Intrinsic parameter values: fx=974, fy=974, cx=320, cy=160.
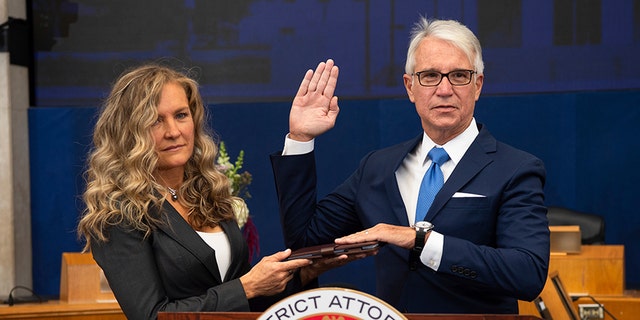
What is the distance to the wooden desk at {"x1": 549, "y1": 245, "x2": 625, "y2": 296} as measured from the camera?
4234 mm

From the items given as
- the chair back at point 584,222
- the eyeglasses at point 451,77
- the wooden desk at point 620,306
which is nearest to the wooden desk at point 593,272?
the wooden desk at point 620,306

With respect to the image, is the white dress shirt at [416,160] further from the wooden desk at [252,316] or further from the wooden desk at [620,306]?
the wooden desk at [620,306]

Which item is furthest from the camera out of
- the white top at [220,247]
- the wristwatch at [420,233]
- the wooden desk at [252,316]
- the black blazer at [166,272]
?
the white top at [220,247]

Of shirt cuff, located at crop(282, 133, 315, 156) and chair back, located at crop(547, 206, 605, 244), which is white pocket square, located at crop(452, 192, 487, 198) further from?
chair back, located at crop(547, 206, 605, 244)

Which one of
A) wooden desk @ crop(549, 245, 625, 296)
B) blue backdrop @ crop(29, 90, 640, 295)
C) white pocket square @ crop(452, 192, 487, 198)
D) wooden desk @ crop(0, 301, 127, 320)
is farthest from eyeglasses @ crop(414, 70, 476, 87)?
blue backdrop @ crop(29, 90, 640, 295)

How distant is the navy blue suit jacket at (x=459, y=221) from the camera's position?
7.03 feet

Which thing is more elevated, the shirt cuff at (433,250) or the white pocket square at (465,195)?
the white pocket square at (465,195)

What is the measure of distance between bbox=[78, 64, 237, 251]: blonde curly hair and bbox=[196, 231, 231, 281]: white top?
45 millimetres

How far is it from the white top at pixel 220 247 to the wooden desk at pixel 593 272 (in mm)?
2107

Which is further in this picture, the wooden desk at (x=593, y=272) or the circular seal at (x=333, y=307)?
the wooden desk at (x=593, y=272)

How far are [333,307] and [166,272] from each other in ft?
2.32

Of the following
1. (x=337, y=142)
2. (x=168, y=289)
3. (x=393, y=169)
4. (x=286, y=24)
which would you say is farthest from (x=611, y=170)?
(x=168, y=289)

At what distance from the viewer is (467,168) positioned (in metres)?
2.34

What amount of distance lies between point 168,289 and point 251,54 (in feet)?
12.3
